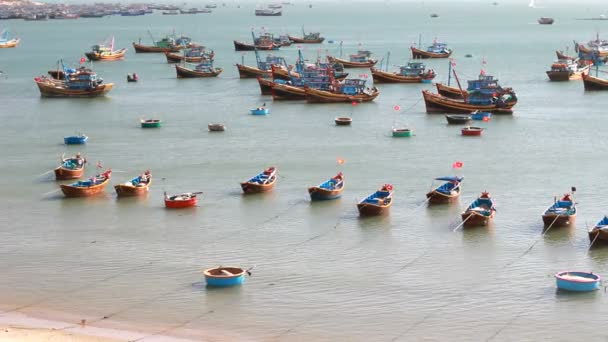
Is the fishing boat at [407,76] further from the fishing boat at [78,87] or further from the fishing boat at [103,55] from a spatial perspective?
the fishing boat at [103,55]

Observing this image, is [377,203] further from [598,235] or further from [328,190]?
[598,235]

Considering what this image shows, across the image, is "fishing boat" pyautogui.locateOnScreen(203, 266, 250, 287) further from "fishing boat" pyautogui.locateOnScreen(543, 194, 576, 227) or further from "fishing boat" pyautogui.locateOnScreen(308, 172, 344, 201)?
"fishing boat" pyautogui.locateOnScreen(543, 194, 576, 227)

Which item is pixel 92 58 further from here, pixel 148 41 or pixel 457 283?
pixel 457 283

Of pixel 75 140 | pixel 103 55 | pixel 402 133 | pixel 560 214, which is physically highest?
pixel 560 214

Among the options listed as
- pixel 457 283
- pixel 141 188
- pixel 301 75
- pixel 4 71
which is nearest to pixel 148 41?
pixel 4 71

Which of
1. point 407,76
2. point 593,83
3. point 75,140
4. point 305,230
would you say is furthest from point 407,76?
point 305,230

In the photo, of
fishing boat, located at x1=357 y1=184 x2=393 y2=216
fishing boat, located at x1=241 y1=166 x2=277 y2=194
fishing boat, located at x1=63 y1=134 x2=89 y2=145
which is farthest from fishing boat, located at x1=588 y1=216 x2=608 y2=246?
Result: fishing boat, located at x1=63 y1=134 x2=89 y2=145

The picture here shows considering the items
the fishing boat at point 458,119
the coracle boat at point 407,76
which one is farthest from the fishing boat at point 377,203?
the coracle boat at point 407,76
